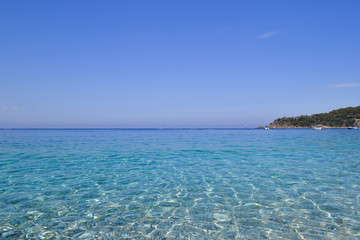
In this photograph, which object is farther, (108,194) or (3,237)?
(108,194)

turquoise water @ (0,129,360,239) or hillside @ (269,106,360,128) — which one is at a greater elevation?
hillside @ (269,106,360,128)

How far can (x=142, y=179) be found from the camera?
1009 centimetres

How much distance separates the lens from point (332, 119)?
16825cm

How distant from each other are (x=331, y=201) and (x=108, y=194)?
7392 millimetres

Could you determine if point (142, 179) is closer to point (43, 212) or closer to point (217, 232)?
point (43, 212)

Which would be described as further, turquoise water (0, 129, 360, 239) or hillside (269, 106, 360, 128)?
hillside (269, 106, 360, 128)

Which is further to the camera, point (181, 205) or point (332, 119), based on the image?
point (332, 119)

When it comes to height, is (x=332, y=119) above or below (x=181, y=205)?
above

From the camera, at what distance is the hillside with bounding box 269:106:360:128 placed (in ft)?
524

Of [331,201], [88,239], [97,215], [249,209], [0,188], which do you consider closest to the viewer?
[88,239]

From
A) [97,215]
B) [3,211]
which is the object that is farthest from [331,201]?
[3,211]

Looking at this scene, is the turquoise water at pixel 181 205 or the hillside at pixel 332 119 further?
the hillside at pixel 332 119

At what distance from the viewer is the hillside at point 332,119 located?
524 ft

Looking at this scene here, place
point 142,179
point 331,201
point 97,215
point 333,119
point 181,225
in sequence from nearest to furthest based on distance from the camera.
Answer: point 181,225 < point 97,215 < point 331,201 < point 142,179 < point 333,119
